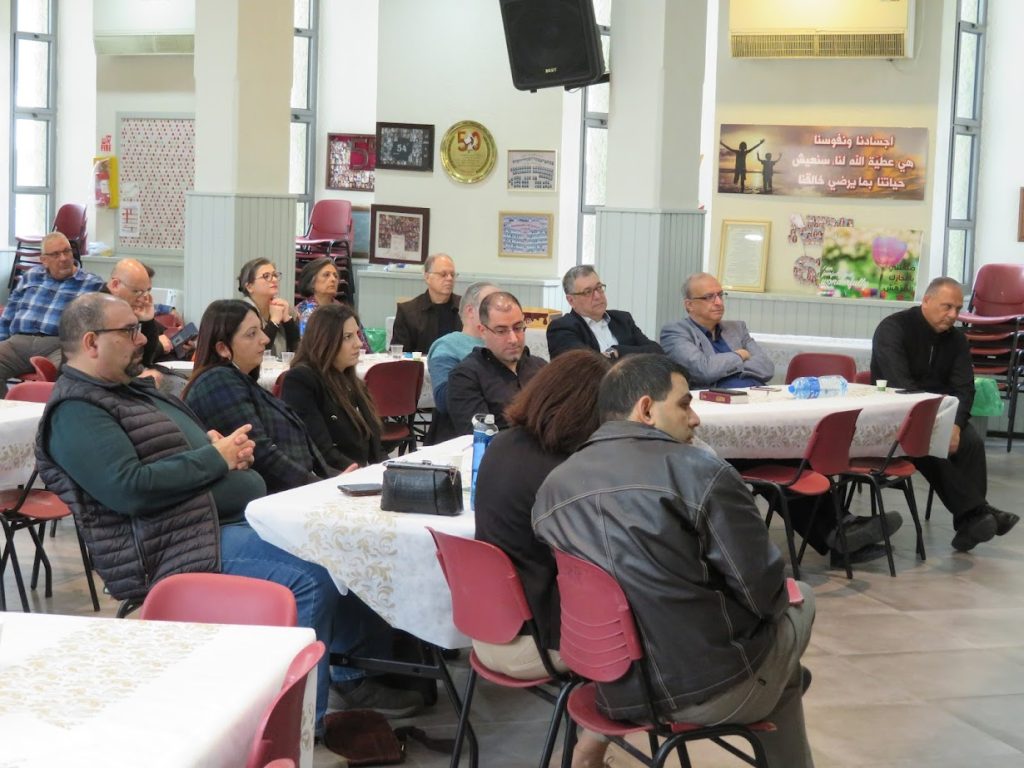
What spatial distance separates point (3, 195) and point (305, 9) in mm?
4190

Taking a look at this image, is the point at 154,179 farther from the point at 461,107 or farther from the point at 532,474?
the point at 532,474

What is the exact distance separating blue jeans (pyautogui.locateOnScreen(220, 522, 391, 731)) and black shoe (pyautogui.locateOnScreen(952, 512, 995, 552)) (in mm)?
Answer: 3734

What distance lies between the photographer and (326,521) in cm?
401

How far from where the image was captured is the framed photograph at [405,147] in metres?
12.3

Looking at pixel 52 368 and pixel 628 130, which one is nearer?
pixel 52 368

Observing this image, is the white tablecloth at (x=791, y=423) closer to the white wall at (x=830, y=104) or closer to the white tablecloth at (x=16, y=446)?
the white tablecloth at (x=16, y=446)

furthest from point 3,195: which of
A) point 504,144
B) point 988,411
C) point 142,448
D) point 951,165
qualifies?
point 142,448

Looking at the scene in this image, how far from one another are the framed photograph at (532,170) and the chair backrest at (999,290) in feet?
11.6

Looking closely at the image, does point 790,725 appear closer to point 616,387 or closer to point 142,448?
point 616,387

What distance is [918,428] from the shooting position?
6.67 meters

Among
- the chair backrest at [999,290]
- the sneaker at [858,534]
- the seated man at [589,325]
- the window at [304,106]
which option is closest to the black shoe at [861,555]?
the sneaker at [858,534]

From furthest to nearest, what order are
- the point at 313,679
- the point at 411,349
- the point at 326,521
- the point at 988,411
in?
1. the point at 988,411
2. the point at 411,349
3. the point at 326,521
4. the point at 313,679

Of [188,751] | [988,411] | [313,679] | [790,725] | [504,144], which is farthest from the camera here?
[504,144]

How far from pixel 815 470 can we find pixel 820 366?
2.04 m
